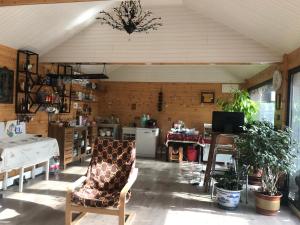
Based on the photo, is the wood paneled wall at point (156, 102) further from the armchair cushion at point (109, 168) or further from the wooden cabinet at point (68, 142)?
the armchair cushion at point (109, 168)

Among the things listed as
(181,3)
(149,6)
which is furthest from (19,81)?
(181,3)

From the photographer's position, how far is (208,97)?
8.06m

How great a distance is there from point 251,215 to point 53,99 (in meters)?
4.31

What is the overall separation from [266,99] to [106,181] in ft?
13.5

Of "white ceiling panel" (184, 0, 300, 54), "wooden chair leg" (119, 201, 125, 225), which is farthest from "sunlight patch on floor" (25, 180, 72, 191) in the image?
"white ceiling panel" (184, 0, 300, 54)

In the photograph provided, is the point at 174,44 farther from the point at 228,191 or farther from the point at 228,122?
the point at 228,191

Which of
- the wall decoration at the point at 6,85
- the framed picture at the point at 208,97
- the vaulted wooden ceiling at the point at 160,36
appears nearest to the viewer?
the vaulted wooden ceiling at the point at 160,36

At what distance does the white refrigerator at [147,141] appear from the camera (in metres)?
7.82

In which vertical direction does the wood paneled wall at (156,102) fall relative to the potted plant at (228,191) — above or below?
above

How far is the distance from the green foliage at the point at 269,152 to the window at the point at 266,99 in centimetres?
155

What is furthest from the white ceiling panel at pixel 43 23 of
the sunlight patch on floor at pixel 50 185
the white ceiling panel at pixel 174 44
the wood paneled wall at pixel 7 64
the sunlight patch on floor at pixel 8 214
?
the sunlight patch on floor at pixel 8 214

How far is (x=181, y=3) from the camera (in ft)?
16.5

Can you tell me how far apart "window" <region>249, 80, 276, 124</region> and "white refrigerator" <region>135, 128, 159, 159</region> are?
2866 millimetres

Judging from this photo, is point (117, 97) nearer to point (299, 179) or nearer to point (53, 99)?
point (53, 99)
